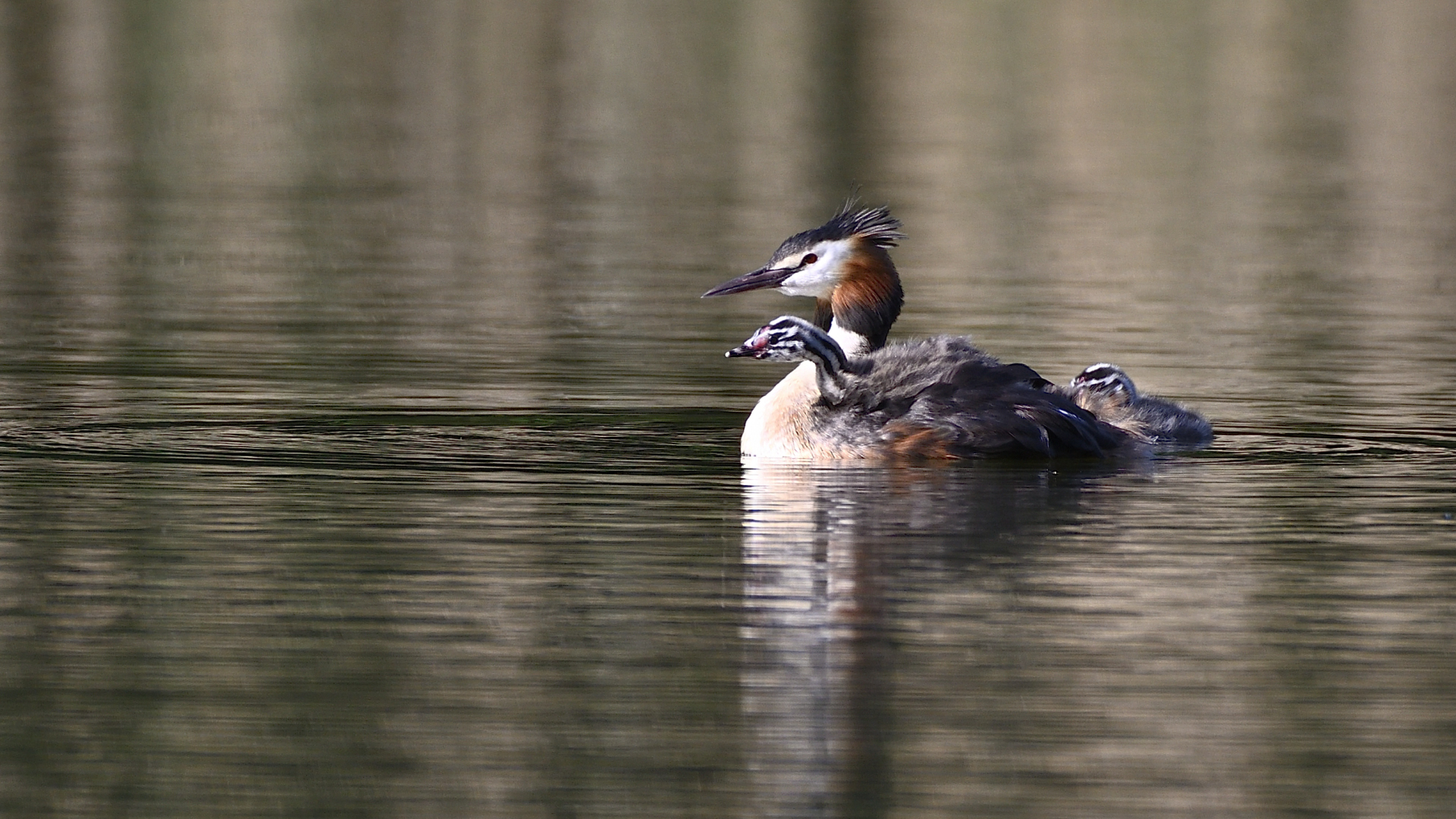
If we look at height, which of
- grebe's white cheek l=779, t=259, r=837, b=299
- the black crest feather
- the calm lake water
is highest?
the black crest feather

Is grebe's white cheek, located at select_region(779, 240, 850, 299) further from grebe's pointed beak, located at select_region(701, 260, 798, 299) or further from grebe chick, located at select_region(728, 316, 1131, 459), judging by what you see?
grebe chick, located at select_region(728, 316, 1131, 459)

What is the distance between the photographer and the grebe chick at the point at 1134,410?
46.1 feet

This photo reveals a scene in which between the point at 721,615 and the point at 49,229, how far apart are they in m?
16.6

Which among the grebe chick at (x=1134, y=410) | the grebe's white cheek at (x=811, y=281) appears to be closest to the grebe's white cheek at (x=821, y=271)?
the grebe's white cheek at (x=811, y=281)

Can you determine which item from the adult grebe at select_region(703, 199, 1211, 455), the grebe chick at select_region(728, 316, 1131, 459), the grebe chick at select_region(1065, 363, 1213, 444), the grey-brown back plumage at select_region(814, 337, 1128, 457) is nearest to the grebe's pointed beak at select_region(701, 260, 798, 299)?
the adult grebe at select_region(703, 199, 1211, 455)

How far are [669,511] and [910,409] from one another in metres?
2.20

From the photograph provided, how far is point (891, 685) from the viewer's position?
8.35 metres

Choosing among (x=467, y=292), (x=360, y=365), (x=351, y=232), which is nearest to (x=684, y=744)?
(x=360, y=365)

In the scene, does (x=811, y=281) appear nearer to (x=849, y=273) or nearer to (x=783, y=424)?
(x=849, y=273)

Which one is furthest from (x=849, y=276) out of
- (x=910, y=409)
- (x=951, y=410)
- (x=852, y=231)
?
(x=951, y=410)

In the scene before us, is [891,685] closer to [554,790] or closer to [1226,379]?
[554,790]

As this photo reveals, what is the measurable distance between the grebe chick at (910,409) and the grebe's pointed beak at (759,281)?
2.48 ft

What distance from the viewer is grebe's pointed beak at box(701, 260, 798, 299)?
46.6 ft

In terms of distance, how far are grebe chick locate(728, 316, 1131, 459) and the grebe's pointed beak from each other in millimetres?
757
